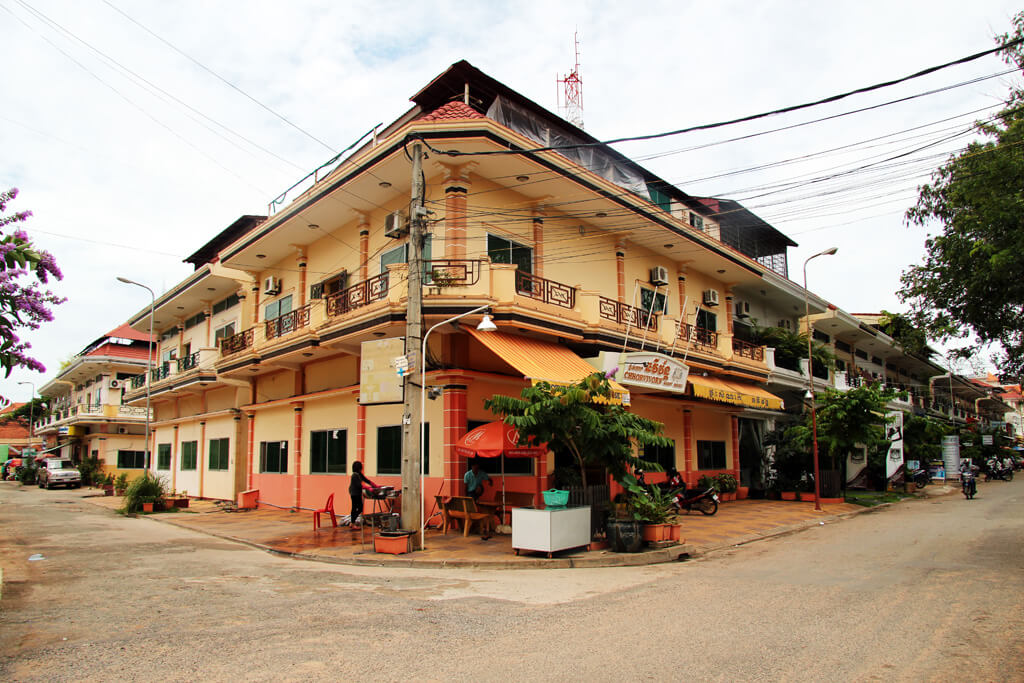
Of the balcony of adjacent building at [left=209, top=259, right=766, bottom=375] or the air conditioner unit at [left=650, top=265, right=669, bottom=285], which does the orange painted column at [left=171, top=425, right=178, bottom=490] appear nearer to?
the balcony of adjacent building at [left=209, top=259, right=766, bottom=375]

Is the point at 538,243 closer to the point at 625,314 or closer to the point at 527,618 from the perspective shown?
the point at 625,314

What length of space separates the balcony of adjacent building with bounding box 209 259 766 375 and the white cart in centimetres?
453

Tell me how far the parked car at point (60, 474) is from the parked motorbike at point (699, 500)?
131 ft


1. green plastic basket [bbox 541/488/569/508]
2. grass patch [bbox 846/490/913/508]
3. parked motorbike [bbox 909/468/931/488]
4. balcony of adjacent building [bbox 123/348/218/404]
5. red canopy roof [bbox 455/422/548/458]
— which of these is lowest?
grass patch [bbox 846/490/913/508]

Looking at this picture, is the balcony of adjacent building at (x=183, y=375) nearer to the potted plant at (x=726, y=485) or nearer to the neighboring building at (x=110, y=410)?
the neighboring building at (x=110, y=410)

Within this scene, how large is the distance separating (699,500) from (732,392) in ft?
13.3

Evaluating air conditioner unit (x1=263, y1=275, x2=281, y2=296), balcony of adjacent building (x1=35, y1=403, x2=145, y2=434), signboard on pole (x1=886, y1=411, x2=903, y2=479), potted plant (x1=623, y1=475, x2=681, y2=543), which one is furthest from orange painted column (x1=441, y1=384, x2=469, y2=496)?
balcony of adjacent building (x1=35, y1=403, x2=145, y2=434)

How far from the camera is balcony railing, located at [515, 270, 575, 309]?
15.7 m

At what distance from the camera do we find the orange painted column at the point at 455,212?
15.8 meters

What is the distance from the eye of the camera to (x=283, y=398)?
2269 centimetres

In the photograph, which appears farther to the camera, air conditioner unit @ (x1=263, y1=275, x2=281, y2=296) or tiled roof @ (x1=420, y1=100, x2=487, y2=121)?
air conditioner unit @ (x1=263, y1=275, x2=281, y2=296)

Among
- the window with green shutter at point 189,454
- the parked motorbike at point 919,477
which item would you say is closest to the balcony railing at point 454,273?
the window with green shutter at point 189,454

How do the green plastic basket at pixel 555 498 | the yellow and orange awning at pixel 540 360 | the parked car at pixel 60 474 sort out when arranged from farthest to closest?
the parked car at pixel 60 474, the yellow and orange awning at pixel 540 360, the green plastic basket at pixel 555 498

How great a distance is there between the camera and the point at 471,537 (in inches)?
562
